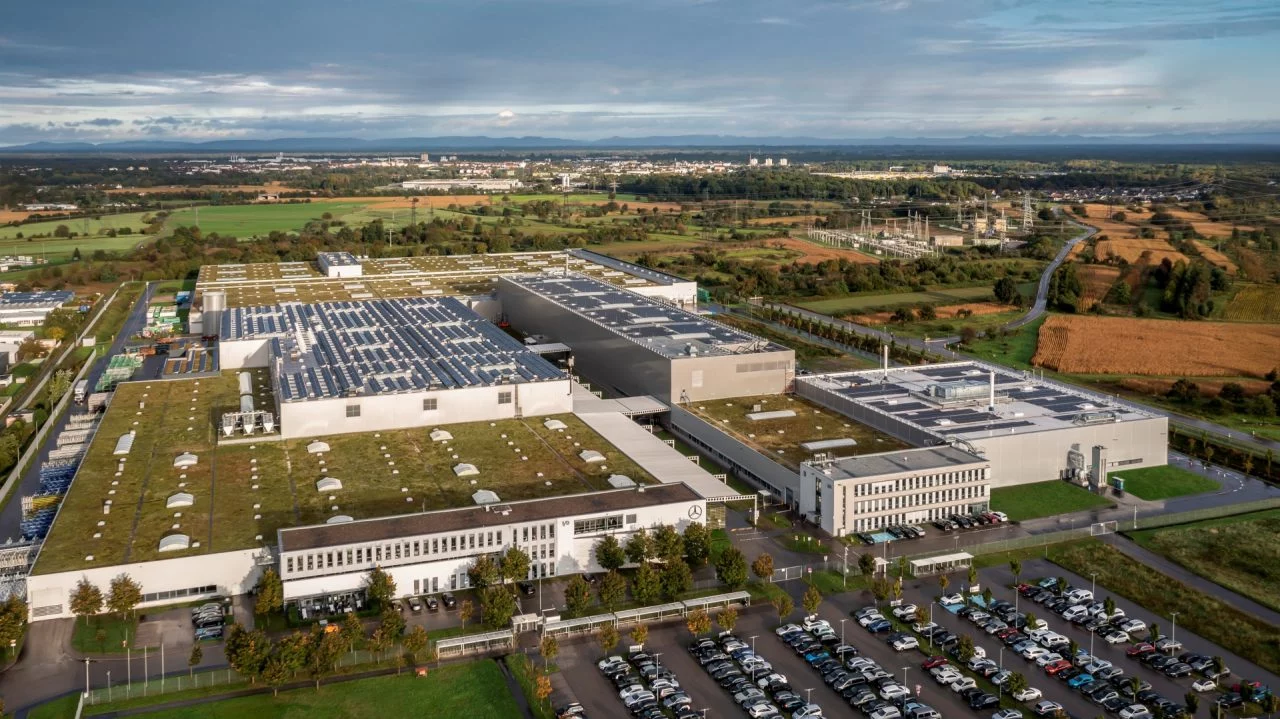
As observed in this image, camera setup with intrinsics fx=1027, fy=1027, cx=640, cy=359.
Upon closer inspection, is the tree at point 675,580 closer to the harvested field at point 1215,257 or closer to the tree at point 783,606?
the tree at point 783,606

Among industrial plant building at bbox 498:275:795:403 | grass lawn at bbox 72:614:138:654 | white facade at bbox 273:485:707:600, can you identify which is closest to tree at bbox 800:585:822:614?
white facade at bbox 273:485:707:600

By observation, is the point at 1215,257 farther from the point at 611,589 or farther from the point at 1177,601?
the point at 611,589

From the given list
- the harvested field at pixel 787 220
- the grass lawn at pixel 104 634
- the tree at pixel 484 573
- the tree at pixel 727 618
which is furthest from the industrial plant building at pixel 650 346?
the harvested field at pixel 787 220

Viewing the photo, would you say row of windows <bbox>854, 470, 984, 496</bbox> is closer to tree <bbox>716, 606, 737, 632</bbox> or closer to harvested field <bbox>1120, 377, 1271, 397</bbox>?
tree <bbox>716, 606, 737, 632</bbox>

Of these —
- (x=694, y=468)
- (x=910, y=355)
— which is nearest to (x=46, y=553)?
(x=694, y=468)

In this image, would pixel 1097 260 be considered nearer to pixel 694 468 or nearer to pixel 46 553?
pixel 694 468

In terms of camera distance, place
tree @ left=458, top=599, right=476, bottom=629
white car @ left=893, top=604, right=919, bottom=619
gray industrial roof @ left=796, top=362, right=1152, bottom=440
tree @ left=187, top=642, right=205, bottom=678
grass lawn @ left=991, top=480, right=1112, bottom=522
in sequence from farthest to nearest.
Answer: gray industrial roof @ left=796, top=362, right=1152, bottom=440
grass lawn @ left=991, top=480, right=1112, bottom=522
white car @ left=893, top=604, right=919, bottom=619
tree @ left=458, top=599, right=476, bottom=629
tree @ left=187, top=642, right=205, bottom=678
